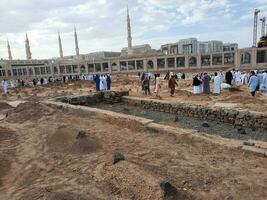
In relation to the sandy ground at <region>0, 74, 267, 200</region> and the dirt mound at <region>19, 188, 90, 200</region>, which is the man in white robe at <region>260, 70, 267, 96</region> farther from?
the dirt mound at <region>19, 188, 90, 200</region>

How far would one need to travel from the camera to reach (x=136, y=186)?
3865mm

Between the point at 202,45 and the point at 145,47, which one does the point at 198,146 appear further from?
the point at 202,45

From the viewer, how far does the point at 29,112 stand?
10727 millimetres

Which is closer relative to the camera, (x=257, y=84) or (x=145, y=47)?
(x=257, y=84)

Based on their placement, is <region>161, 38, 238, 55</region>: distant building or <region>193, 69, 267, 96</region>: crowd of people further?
<region>161, 38, 238, 55</region>: distant building

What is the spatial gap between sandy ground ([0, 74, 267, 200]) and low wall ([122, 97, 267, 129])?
3692 mm

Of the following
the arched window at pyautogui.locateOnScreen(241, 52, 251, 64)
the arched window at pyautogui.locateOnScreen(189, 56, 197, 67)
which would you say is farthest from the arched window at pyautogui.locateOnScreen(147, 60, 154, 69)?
the arched window at pyautogui.locateOnScreen(241, 52, 251, 64)

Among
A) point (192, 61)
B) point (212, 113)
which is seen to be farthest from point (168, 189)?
point (192, 61)

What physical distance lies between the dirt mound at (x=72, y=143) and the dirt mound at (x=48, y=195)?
1941 millimetres

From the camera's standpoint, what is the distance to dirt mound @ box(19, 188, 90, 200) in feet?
11.7

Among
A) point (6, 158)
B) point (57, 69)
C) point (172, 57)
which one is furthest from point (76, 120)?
point (57, 69)

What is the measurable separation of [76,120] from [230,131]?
5.51m

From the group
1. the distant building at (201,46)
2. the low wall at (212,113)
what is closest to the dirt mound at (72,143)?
the low wall at (212,113)

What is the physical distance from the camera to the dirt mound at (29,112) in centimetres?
1004
